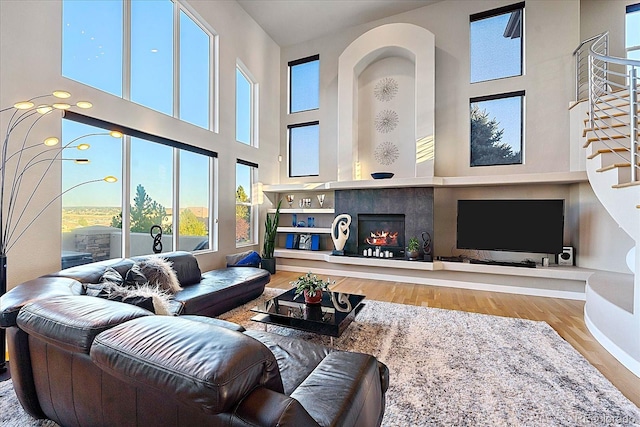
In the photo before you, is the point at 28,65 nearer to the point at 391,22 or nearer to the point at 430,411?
the point at 430,411

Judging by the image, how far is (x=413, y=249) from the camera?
5250mm

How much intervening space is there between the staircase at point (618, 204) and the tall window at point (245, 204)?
5.30 meters

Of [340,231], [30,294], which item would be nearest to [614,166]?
[340,231]

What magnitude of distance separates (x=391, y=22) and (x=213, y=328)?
22.4 ft

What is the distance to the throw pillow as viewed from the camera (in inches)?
115

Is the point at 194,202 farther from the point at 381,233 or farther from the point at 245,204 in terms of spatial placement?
the point at 381,233

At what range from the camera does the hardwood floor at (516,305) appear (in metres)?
2.30

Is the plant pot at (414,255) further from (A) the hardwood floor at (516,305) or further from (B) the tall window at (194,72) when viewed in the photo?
(B) the tall window at (194,72)

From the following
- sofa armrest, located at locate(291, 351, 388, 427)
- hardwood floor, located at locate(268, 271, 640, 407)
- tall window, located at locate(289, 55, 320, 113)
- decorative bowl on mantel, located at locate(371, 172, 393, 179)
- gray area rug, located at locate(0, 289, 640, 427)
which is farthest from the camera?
tall window, located at locate(289, 55, 320, 113)

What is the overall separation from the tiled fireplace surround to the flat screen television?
23.3 inches

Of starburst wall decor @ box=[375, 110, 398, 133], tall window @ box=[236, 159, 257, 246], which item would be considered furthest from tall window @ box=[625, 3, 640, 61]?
tall window @ box=[236, 159, 257, 246]

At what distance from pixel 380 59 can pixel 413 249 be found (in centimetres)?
397

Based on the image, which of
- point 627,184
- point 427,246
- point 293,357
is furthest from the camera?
point 427,246

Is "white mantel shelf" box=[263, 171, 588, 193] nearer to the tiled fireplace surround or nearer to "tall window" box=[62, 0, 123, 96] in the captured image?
the tiled fireplace surround
